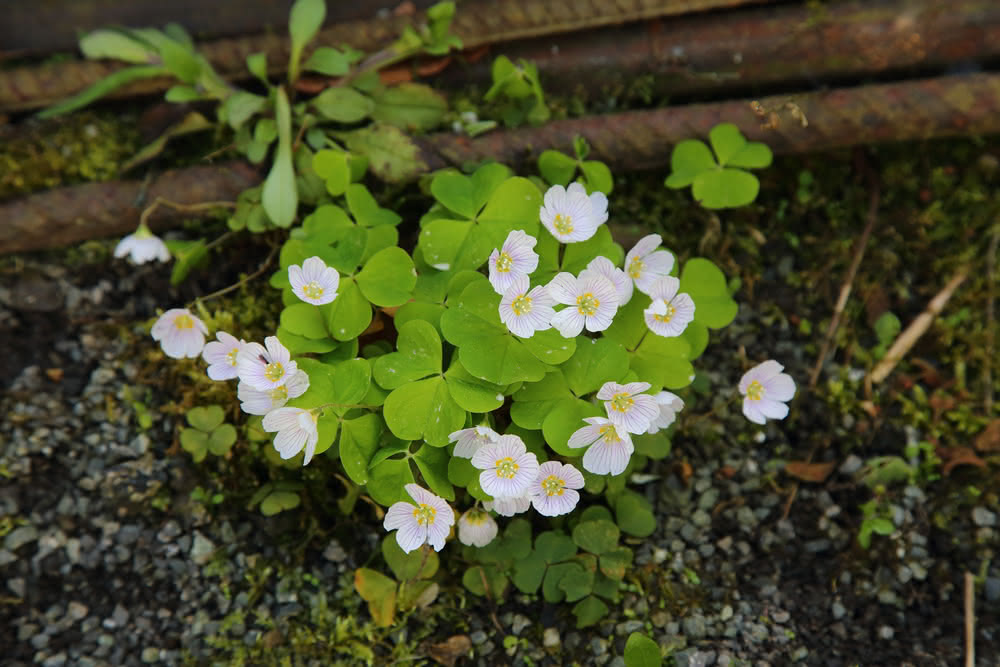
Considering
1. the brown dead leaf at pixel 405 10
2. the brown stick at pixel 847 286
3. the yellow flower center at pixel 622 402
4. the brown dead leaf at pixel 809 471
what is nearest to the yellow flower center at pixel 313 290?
the yellow flower center at pixel 622 402

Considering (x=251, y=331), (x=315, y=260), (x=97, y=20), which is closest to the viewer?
(x=315, y=260)

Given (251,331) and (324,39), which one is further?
(324,39)

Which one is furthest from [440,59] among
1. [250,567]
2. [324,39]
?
[250,567]

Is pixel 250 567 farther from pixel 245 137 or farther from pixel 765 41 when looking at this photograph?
pixel 765 41

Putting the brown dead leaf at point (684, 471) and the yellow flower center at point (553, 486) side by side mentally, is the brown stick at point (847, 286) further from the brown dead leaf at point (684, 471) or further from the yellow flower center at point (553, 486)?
the yellow flower center at point (553, 486)

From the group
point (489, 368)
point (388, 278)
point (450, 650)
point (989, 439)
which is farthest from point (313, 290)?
point (989, 439)

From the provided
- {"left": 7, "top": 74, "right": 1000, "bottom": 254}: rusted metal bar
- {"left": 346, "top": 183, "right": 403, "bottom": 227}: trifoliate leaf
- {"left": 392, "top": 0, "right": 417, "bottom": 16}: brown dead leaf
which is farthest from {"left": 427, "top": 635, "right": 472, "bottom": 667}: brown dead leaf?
{"left": 392, "top": 0, "right": 417, "bottom": 16}: brown dead leaf
